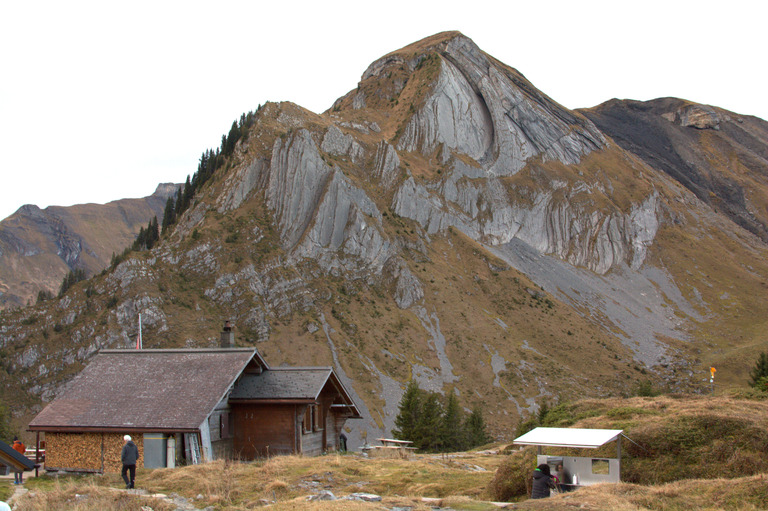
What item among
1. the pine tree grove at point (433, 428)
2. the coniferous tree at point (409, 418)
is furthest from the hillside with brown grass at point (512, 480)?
the coniferous tree at point (409, 418)

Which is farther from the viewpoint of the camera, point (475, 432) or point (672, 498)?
point (475, 432)

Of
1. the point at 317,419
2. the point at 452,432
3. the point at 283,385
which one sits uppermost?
the point at 283,385

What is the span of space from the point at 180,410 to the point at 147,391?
2490 mm

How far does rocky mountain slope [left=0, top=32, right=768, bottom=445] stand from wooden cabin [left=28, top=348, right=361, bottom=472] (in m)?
32.4

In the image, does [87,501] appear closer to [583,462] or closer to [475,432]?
[583,462]

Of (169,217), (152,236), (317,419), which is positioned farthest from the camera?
(169,217)

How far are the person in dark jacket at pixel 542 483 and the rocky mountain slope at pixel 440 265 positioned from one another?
145 feet

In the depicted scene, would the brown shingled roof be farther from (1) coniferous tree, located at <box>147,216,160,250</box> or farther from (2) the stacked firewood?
(1) coniferous tree, located at <box>147,216,160,250</box>

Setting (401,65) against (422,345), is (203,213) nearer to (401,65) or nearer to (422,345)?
(422,345)

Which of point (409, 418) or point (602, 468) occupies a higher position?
point (602, 468)

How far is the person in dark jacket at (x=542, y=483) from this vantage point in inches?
690

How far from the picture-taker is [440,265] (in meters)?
102

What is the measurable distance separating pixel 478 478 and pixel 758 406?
11161mm

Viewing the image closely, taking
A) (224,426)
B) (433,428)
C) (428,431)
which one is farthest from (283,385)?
(433,428)
